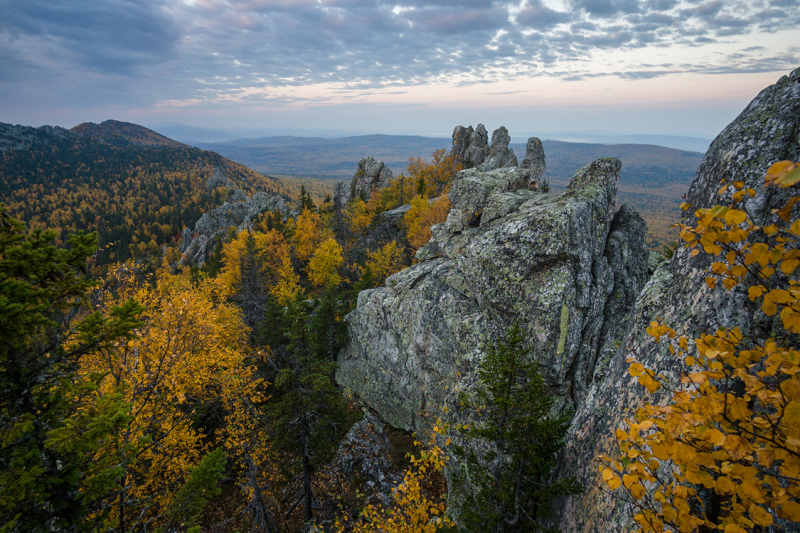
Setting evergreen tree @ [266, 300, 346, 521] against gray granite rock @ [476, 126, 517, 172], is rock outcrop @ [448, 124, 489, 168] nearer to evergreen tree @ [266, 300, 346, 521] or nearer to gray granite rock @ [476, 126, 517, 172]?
gray granite rock @ [476, 126, 517, 172]

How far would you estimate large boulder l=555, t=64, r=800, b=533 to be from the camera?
5.65m

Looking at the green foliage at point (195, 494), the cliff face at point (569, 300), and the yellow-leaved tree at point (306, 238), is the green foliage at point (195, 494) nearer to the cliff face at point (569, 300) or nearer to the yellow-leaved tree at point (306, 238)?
the cliff face at point (569, 300)

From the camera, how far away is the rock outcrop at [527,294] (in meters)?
14.9

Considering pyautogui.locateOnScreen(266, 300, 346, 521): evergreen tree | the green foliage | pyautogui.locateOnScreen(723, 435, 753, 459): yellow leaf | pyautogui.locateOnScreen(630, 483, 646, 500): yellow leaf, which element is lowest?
pyautogui.locateOnScreen(266, 300, 346, 521): evergreen tree

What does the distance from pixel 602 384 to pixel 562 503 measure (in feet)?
10.7

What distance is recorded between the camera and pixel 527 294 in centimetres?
1574

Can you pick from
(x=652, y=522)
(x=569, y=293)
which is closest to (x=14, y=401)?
(x=652, y=522)

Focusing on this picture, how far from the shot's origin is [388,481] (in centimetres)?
2192

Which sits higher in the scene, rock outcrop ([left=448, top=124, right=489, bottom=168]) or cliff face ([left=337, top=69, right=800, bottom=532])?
rock outcrop ([left=448, top=124, right=489, bottom=168])

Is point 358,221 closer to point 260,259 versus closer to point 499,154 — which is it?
point 260,259

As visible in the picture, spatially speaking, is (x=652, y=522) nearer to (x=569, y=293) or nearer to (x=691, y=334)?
(x=691, y=334)

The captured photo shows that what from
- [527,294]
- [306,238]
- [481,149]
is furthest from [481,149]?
[527,294]

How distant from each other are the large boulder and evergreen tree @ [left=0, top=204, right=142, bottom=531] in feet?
33.6

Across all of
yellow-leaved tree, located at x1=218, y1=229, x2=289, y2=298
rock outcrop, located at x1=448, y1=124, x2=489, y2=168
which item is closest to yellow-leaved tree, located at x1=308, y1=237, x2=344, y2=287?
yellow-leaved tree, located at x1=218, y1=229, x2=289, y2=298
